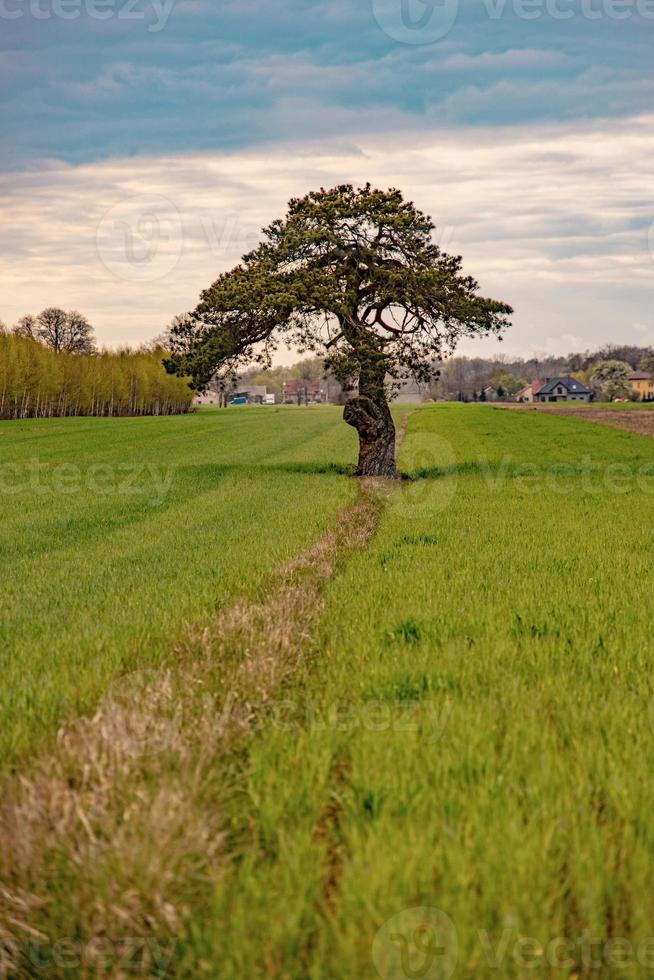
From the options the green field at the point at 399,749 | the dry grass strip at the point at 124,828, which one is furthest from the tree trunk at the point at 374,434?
the dry grass strip at the point at 124,828

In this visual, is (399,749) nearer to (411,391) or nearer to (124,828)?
(124,828)

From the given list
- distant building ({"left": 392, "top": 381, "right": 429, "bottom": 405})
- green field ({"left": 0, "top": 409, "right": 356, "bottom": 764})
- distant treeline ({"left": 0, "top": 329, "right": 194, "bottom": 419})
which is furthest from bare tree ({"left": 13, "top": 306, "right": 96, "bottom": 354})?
green field ({"left": 0, "top": 409, "right": 356, "bottom": 764})

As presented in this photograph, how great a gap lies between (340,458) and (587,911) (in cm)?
3537

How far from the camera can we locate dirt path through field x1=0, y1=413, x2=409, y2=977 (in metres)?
3.47

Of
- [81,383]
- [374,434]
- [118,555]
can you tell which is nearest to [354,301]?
[374,434]

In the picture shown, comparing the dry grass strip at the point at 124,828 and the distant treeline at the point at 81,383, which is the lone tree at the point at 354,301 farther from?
the distant treeline at the point at 81,383

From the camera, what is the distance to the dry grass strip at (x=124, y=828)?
3457 mm

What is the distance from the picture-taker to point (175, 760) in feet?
15.6

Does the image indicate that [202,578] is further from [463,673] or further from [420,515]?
[420,515]

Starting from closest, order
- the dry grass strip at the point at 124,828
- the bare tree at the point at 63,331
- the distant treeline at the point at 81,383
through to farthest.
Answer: the dry grass strip at the point at 124,828, the distant treeline at the point at 81,383, the bare tree at the point at 63,331

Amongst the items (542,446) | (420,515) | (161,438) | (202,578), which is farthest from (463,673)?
(161,438)

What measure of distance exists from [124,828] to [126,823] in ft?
0.25

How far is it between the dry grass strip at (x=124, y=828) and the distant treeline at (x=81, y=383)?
276 ft

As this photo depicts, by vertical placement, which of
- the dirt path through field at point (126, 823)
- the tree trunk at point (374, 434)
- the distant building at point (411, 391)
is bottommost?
the dirt path through field at point (126, 823)
